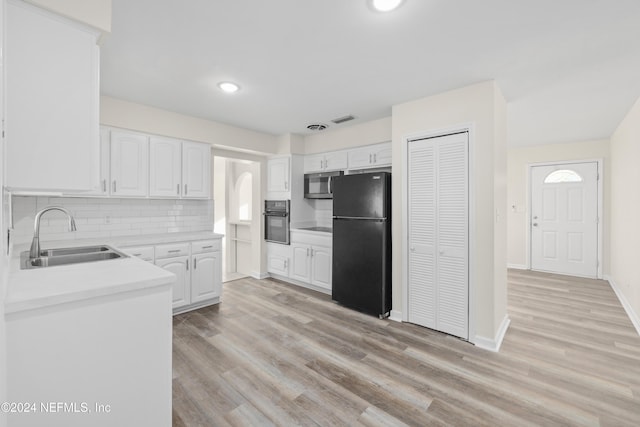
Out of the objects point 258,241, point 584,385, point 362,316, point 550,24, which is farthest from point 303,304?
point 550,24

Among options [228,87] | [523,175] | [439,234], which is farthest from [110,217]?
[523,175]

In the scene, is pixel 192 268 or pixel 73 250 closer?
pixel 73 250

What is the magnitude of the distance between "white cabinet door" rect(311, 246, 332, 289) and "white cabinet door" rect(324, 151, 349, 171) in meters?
1.20

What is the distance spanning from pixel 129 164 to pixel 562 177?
6.82 meters

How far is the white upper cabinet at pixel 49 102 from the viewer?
1.31 metres

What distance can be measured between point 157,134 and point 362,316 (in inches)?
124

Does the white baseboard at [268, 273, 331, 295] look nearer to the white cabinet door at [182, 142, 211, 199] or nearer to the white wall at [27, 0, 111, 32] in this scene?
the white cabinet door at [182, 142, 211, 199]

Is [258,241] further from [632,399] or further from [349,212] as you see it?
[632,399]

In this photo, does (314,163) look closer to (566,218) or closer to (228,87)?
(228,87)

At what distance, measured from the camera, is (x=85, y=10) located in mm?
1469

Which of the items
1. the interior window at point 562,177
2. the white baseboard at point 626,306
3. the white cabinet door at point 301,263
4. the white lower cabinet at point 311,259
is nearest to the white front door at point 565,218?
the interior window at point 562,177

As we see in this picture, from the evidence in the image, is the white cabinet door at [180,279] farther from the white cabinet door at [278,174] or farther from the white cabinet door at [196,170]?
the white cabinet door at [278,174]

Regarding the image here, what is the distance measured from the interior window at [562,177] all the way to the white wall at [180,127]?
16.5 feet

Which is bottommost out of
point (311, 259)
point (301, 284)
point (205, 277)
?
point (301, 284)
